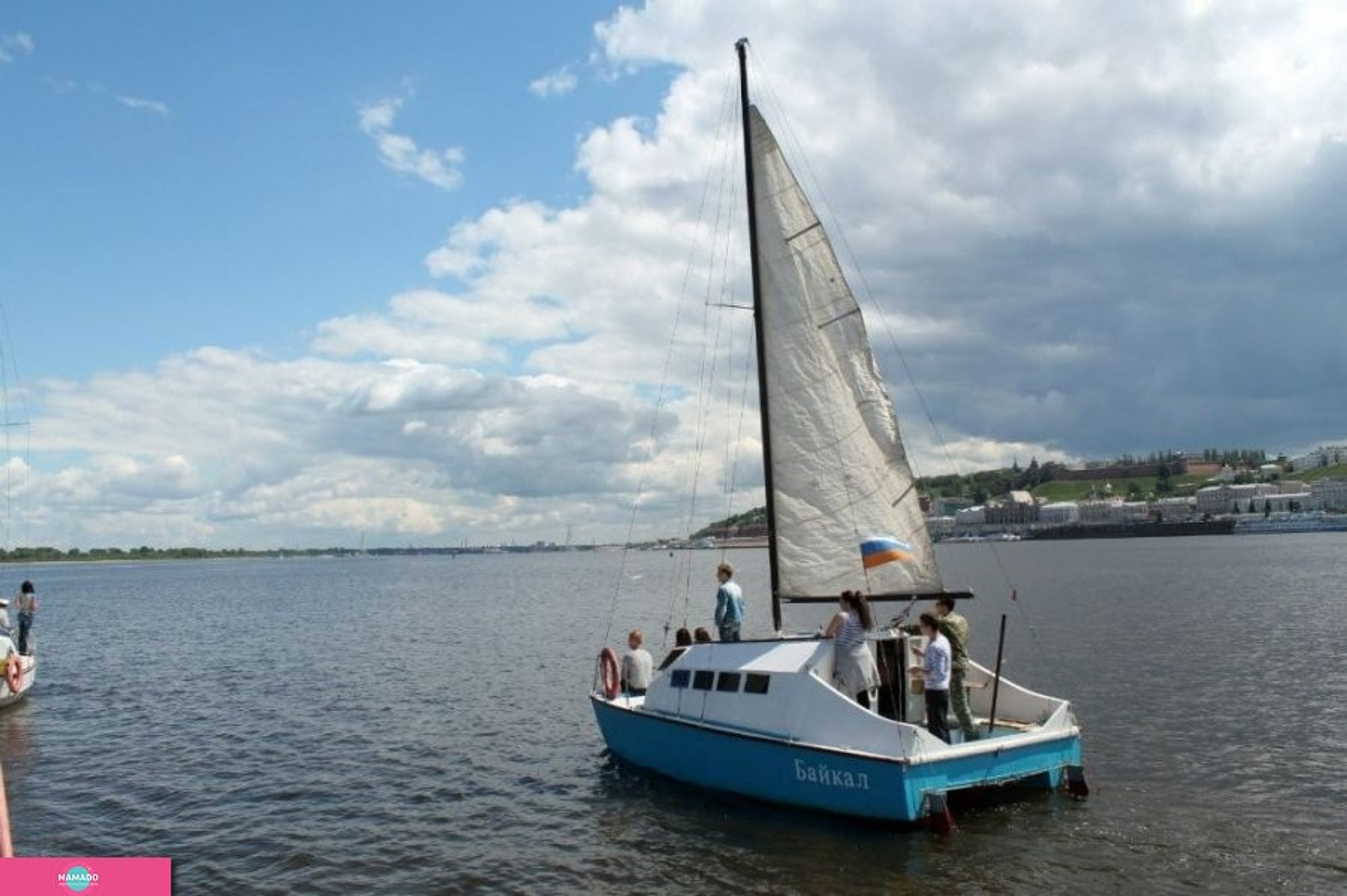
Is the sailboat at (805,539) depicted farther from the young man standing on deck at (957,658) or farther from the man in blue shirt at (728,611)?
the man in blue shirt at (728,611)

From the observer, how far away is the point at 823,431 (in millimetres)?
18828

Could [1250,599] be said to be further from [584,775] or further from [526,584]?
[526,584]

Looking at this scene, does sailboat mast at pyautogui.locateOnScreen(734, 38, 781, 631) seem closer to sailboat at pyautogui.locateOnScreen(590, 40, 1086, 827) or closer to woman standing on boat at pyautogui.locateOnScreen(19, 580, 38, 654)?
sailboat at pyautogui.locateOnScreen(590, 40, 1086, 827)

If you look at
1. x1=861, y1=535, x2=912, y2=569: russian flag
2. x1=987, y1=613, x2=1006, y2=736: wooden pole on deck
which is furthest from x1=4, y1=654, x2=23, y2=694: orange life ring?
x1=987, y1=613, x2=1006, y2=736: wooden pole on deck

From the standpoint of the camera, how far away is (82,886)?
14.3 ft

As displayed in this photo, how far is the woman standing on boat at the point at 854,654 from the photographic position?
16.5 m

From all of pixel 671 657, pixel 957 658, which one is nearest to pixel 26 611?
pixel 671 657

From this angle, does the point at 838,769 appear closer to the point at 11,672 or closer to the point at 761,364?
the point at 761,364

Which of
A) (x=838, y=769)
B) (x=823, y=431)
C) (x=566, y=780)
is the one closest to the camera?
(x=838, y=769)

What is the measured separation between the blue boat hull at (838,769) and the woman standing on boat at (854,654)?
1.27 metres

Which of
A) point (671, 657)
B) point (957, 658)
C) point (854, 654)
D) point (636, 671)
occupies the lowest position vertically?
point (636, 671)

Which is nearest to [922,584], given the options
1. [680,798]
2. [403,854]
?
[680,798]

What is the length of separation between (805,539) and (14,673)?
2689 centimetres

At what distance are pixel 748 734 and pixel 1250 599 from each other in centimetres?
5104
